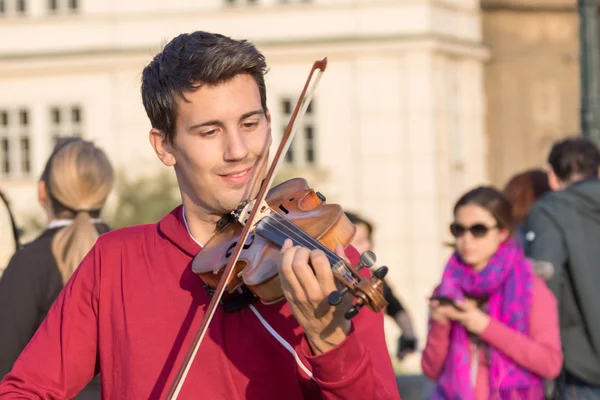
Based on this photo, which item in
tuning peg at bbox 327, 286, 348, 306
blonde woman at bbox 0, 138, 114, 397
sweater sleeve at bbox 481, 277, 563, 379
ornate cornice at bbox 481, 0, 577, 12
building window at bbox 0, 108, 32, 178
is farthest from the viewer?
ornate cornice at bbox 481, 0, 577, 12

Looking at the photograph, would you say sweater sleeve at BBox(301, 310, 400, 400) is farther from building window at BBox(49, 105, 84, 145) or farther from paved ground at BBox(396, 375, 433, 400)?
building window at BBox(49, 105, 84, 145)

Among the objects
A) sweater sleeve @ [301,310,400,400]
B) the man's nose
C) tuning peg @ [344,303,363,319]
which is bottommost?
sweater sleeve @ [301,310,400,400]

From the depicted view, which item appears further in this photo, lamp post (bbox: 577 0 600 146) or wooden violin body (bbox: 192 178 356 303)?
lamp post (bbox: 577 0 600 146)

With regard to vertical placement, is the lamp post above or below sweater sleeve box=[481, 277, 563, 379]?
above

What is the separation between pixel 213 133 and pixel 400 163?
27014mm

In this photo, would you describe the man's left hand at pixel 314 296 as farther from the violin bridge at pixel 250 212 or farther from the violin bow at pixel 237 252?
the violin bridge at pixel 250 212

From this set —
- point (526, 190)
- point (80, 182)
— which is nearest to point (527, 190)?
point (526, 190)

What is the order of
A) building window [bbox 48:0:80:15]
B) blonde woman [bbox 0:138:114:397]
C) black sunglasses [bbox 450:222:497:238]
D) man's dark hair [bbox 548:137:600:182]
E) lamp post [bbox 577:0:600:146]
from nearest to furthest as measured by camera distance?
blonde woman [bbox 0:138:114:397]
black sunglasses [bbox 450:222:497:238]
man's dark hair [bbox 548:137:600:182]
lamp post [bbox 577:0:600:146]
building window [bbox 48:0:80:15]

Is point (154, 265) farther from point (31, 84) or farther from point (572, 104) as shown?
point (572, 104)

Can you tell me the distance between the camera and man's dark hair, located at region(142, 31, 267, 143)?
3404mm

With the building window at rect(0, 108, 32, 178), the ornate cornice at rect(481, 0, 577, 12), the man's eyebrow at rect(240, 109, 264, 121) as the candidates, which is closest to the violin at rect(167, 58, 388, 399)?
the man's eyebrow at rect(240, 109, 264, 121)

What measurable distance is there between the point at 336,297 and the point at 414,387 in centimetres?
617

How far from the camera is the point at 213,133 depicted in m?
3.45

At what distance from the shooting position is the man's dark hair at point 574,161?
7.91 m
